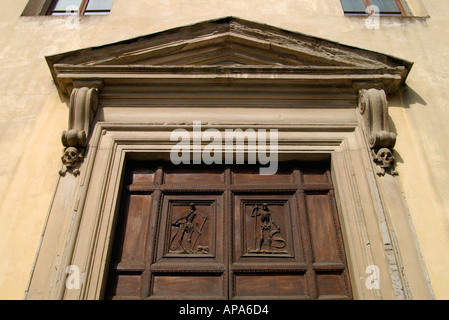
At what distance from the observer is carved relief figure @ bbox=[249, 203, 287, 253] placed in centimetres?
349

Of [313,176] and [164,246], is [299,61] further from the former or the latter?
[164,246]

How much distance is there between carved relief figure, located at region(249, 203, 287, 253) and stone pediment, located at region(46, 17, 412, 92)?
1502 millimetres

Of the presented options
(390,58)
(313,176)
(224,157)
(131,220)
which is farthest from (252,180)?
(390,58)

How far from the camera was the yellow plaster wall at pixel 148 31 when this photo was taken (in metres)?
3.38

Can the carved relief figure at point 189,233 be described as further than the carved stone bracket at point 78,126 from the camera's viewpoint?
No

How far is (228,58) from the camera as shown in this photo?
464 cm

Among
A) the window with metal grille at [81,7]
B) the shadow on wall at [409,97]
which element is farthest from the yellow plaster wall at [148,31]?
the window with metal grille at [81,7]

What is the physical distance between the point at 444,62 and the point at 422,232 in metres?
2.48

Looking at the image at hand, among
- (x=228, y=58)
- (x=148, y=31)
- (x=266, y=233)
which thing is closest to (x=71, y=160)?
(x=266, y=233)

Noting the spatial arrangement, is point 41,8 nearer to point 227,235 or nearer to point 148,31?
point 148,31

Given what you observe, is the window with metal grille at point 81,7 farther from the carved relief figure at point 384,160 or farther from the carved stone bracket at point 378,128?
the carved relief figure at point 384,160

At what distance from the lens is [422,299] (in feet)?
9.86

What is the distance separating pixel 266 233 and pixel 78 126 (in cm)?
214

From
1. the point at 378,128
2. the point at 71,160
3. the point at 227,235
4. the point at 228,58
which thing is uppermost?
the point at 228,58
